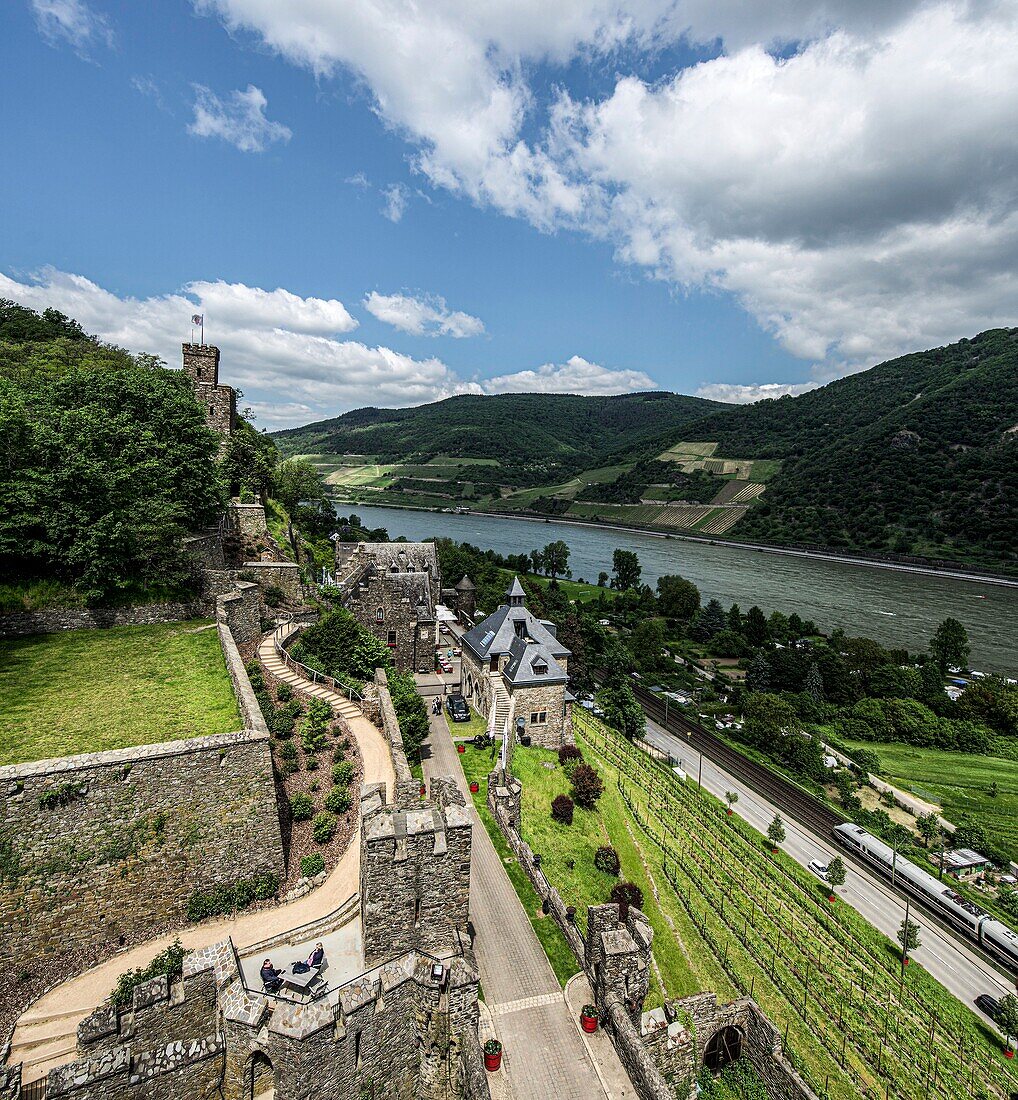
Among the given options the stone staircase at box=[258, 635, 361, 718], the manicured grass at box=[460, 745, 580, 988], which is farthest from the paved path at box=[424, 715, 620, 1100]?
the stone staircase at box=[258, 635, 361, 718]

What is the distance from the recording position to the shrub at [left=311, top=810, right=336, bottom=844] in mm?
17984

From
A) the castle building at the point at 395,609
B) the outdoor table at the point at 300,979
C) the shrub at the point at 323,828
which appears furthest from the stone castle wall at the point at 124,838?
the castle building at the point at 395,609

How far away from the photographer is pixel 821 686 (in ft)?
242

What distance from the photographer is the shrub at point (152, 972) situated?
38.4 ft

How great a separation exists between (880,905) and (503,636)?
34.6 metres

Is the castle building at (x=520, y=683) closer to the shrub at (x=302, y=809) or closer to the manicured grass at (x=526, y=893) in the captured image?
the manicured grass at (x=526, y=893)

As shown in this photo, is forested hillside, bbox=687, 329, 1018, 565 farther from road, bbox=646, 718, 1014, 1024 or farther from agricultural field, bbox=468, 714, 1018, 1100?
agricultural field, bbox=468, 714, 1018, 1100

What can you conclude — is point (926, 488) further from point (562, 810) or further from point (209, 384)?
point (209, 384)

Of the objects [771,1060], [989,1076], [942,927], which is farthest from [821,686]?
[771,1060]

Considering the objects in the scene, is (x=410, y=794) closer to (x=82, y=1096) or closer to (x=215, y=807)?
(x=215, y=807)

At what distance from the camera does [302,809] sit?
18.7m

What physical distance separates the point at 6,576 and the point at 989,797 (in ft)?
259

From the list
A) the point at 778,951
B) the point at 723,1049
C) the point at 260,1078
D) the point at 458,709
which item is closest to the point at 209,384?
the point at 458,709

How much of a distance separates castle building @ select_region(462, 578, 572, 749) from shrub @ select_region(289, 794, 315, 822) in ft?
59.9
